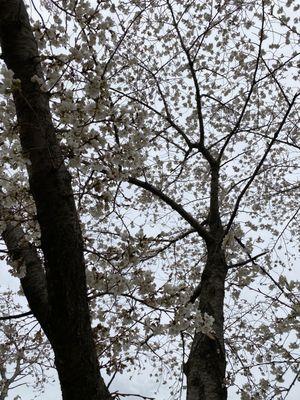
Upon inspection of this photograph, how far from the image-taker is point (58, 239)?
2461mm

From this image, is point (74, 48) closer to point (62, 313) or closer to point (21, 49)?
point (21, 49)

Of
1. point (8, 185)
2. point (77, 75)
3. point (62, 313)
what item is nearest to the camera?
point (62, 313)

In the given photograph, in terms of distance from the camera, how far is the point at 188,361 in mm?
4004

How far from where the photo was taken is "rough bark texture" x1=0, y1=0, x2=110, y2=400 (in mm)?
2459

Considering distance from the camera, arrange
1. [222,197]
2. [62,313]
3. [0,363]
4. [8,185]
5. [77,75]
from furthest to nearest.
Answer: [222,197] < [0,363] < [8,185] < [77,75] < [62,313]

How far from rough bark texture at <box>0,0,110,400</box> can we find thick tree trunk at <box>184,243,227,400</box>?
1253 millimetres

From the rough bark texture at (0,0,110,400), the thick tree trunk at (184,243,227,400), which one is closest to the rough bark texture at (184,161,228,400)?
the thick tree trunk at (184,243,227,400)

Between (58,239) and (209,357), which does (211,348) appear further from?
(58,239)

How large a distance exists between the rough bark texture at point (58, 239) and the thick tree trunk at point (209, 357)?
125cm

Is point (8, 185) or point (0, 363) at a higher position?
point (8, 185)

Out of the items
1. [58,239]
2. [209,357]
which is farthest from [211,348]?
[58,239]

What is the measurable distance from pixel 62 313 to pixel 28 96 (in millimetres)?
1271

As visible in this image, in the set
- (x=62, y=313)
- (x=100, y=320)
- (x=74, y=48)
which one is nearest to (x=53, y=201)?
(x=62, y=313)

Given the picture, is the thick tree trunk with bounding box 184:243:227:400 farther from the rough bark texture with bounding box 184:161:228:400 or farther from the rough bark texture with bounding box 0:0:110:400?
the rough bark texture with bounding box 0:0:110:400
